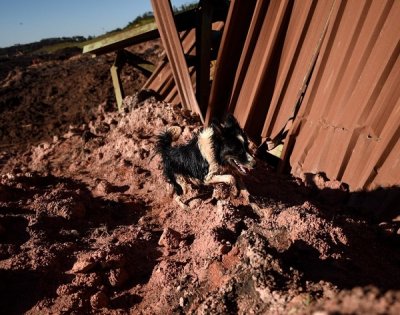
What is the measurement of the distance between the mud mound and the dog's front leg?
0.09m

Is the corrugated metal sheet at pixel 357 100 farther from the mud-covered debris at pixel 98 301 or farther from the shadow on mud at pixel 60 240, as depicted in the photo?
the mud-covered debris at pixel 98 301

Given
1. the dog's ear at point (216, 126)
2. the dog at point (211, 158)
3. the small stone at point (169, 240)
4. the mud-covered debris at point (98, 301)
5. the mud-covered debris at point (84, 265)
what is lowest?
the mud-covered debris at point (98, 301)

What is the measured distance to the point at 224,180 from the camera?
4.73m

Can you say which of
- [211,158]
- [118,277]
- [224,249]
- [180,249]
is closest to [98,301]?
[118,277]

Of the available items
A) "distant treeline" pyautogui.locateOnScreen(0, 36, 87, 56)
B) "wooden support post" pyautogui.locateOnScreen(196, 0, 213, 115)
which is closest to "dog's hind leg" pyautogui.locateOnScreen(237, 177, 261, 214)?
"wooden support post" pyautogui.locateOnScreen(196, 0, 213, 115)

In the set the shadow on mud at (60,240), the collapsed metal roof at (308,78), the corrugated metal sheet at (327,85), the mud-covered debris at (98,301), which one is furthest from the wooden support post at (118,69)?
the mud-covered debris at (98,301)

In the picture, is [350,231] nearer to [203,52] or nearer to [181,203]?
[181,203]

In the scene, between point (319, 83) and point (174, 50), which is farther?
point (174, 50)

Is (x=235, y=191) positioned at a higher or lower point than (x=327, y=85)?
lower

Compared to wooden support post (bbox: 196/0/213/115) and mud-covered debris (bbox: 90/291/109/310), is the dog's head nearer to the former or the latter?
wooden support post (bbox: 196/0/213/115)

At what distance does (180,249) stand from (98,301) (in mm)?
892

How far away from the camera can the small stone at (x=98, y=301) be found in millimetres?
3164

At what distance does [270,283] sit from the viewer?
7.81 ft

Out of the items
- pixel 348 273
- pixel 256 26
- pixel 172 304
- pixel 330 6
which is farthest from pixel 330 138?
pixel 172 304
